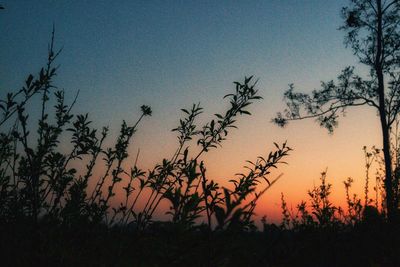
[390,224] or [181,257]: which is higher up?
[390,224]

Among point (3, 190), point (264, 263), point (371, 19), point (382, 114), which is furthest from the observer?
point (371, 19)

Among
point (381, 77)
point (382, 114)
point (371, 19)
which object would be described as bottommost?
point (382, 114)

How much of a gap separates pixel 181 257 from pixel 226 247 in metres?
0.21

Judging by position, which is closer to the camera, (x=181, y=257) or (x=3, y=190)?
(x=181, y=257)

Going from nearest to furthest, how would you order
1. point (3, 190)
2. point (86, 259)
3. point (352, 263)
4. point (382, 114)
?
point (86, 259) < point (3, 190) < point (352, 263) < point (382, 114)

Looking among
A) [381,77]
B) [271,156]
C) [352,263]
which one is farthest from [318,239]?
[381,77]

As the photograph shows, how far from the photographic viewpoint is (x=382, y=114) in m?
15.7

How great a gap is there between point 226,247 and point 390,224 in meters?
6.92

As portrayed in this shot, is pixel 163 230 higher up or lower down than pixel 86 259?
higher up

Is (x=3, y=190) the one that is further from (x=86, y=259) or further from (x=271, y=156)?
(x=271, y=156)

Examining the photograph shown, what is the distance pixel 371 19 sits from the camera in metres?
17.2

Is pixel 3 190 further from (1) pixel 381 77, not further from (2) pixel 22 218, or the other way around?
(1) pixel 381 77

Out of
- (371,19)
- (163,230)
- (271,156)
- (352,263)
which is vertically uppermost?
(371,19)

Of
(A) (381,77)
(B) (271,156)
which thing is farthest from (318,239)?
(A) (381,77)
